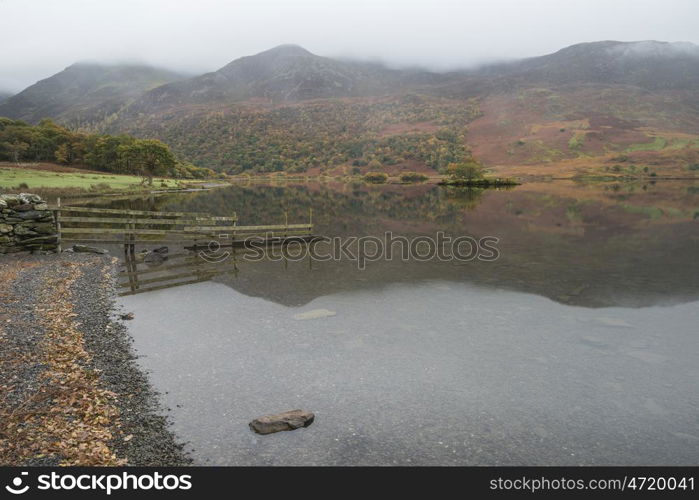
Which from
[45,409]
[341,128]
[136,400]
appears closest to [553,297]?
[136,400]

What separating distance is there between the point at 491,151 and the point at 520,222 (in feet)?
394

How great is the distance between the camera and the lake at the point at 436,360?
7664 millimetres

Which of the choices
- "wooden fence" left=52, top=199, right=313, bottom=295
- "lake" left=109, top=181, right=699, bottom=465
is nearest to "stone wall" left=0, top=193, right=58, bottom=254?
"wooden fence" left=52, top=199, right=313, bottom=295

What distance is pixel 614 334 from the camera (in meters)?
12.7

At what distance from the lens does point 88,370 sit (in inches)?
385

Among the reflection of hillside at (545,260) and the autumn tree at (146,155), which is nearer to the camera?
the reflection of hillside at (545,260)

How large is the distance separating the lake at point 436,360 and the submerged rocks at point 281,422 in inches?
5.8

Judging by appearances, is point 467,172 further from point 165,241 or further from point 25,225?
point 25,225

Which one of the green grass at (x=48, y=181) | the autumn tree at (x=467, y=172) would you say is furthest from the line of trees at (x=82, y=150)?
the autumn tree at (x=467, y=172)

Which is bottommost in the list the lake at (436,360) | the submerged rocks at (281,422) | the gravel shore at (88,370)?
the lake at (436,360)

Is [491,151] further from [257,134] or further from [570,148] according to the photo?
[257,134]

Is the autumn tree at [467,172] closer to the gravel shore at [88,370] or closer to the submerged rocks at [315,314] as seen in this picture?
the submerged rocks at [315,314]

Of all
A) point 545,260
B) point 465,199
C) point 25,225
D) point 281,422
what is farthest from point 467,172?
point 281,422

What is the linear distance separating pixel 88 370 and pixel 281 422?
5040 millimetres
